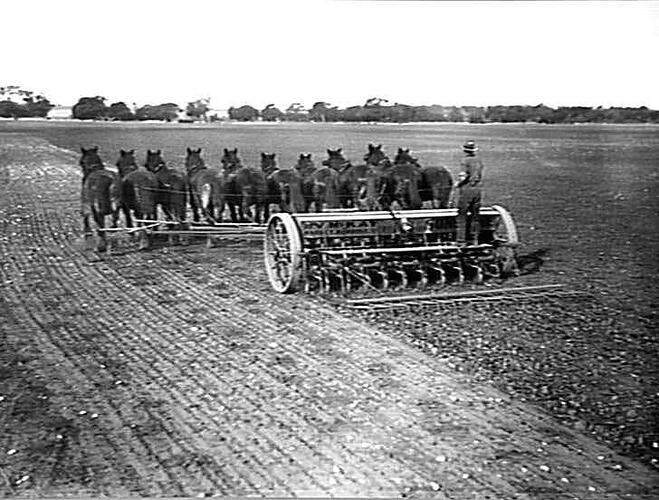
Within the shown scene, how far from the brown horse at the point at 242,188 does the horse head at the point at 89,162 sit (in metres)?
0.51

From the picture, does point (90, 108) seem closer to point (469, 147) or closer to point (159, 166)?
point (159, 166)

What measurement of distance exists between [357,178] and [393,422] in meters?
2.05

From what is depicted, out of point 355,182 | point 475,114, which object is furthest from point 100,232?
point 475,114

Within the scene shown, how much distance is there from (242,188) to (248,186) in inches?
4.7

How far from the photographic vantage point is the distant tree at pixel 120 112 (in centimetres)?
233

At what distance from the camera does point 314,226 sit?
3516 millimetres

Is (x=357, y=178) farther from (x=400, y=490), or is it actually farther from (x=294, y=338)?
(x=400, y=490)

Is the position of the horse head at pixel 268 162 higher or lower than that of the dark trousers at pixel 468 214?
higher

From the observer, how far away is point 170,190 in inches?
157

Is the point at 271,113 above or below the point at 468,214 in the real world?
above

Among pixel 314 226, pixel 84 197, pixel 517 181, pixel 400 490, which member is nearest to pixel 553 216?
pixel 517 181

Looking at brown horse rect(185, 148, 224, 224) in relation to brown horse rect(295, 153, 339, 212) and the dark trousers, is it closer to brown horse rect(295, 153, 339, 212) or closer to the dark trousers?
brown horse rect(295, 153, 339, 212)

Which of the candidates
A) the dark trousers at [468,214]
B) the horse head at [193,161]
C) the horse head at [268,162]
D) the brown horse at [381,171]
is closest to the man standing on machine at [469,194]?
the dark trousers at [468,214]

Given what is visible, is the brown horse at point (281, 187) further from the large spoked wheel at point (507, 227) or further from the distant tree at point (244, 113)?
the large spoked wheel at point (507, 227)
